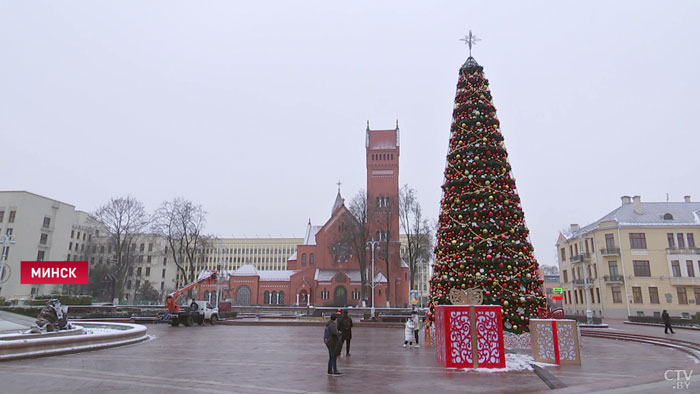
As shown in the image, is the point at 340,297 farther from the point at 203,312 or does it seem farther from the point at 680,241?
the point at 680,241

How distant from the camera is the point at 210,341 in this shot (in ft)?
57.3

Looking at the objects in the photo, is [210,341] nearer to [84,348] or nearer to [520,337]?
[84,348]

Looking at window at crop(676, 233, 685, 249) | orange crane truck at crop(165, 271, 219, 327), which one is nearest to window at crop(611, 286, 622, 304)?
window at crop(676, 233, 685, 249)

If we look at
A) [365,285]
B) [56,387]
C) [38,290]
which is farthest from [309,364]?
[38,290]

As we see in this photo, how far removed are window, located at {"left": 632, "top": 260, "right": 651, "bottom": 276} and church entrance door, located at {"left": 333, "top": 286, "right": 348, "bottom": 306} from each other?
3183cm

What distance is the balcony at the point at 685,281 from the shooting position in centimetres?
3600

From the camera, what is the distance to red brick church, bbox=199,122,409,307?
5209 cm

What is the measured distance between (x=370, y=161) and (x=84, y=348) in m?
49.0

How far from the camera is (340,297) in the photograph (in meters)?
54.0

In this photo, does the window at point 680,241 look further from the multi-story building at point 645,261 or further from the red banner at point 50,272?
the red banner at point 50,272

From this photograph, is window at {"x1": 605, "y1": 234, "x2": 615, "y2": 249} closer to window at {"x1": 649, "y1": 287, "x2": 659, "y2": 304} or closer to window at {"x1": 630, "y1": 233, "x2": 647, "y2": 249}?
window at {"x1": 630, "y1": 233, "x2": 647, "y2": 249}

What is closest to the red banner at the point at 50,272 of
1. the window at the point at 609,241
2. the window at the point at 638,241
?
the window at the point at 609,241

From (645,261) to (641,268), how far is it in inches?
31.2

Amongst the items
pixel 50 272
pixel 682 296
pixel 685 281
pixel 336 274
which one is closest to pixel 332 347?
pixel 50 272
